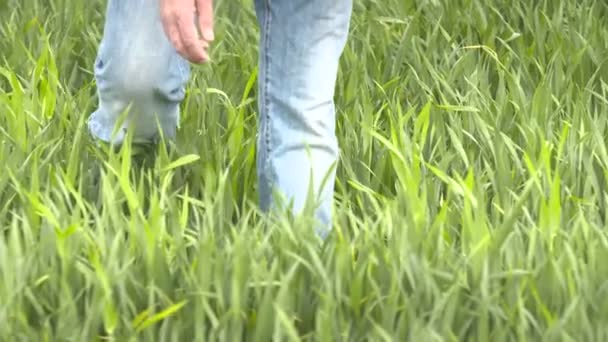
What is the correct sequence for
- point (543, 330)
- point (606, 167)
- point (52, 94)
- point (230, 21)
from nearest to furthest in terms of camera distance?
point (543, 330), point (606, 167), point (52, 94), point (230, 21)

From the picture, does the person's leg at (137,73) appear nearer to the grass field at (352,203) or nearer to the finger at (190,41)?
the grass field at (352,203)

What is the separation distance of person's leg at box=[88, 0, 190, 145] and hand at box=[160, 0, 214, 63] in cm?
44

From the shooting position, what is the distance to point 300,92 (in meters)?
2.83

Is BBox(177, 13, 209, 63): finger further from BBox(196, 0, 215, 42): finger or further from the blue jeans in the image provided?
the blue jeans

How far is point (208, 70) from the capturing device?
12.5ft

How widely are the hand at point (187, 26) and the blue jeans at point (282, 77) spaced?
0.35 meters

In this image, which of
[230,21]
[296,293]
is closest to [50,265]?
[296,293]

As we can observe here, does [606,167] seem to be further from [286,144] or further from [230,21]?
[230,21]

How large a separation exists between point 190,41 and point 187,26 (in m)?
0.02

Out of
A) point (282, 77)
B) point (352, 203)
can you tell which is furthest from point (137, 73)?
point (352, 203)

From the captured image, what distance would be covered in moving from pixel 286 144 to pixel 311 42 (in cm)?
18

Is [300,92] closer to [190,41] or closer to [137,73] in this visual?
[137,73]

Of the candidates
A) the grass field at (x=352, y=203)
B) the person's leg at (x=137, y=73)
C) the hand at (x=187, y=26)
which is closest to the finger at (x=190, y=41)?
the hand at (x=187, y=26)

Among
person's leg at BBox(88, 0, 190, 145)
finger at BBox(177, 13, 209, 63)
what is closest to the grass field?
person's leg at BBox(88, 0, 190, 145)
